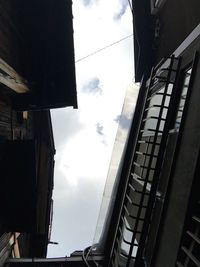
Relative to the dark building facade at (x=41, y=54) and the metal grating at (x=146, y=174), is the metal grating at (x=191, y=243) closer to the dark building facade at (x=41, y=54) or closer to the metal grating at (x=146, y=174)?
the metal grating at (x=146, y=174)

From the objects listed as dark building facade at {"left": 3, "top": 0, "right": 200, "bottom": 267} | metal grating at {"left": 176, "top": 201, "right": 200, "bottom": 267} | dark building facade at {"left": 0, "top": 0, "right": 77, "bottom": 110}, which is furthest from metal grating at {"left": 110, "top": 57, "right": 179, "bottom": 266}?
dark building facade at {"left": 0, "top": 0, "right": 77, "bottom": 110}

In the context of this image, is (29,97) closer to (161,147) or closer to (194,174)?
(161,147)

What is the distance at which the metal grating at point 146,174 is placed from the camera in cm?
648

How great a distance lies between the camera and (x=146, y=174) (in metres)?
6.69

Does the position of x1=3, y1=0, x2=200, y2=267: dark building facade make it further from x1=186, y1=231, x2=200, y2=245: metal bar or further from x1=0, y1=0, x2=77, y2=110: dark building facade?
x1=0, y1=0, x2=77, y2=110: dark building facade

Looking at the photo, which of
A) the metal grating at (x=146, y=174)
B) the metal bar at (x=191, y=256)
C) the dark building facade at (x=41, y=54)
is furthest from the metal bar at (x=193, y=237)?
the dark building facade at (x=41, y=54)

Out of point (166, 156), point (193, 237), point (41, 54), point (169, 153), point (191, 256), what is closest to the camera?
point (191, 256)

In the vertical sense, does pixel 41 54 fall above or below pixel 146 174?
above

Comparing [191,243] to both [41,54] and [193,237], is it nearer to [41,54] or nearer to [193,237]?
[193,237]

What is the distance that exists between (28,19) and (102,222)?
6.39m

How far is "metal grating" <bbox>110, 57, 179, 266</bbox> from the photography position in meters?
6.48

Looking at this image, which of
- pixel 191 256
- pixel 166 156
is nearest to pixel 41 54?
pixel 166 156

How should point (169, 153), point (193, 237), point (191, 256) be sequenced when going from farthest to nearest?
point (169, 153)
point (193, 237)
point (191, 256)

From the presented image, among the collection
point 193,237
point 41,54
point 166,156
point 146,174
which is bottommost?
point 193,237
